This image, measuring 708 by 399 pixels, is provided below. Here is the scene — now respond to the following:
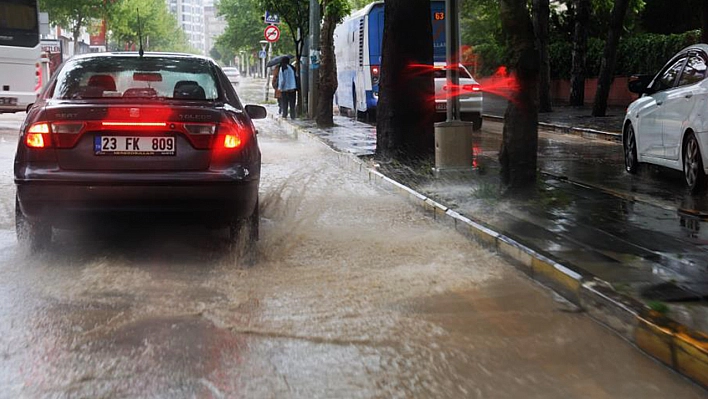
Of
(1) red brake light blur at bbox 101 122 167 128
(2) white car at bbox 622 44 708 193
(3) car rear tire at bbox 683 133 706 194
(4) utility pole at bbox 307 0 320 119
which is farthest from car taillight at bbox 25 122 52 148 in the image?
(4) utility pole at bbox 307 0 320 119

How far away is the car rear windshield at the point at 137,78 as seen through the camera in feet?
23.0

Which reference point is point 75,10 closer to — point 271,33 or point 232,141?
point 271,33

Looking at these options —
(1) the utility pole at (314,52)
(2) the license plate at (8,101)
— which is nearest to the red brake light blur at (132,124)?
(1) the utility pole at (314,52)

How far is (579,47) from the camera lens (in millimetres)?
27984

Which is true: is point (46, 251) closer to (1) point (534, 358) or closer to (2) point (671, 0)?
(1) point (534, 358)

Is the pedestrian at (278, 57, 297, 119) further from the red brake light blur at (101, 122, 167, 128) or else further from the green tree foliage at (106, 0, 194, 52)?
the red brake light blur at (101, 122, 167, 128)

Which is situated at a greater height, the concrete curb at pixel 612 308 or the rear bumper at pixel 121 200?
the rear bumper at pixel 121 200

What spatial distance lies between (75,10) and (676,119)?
49.8 meters

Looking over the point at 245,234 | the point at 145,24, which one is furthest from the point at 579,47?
the point at 145,24

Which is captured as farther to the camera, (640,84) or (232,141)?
(640,84)

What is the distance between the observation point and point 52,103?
6.59 metres

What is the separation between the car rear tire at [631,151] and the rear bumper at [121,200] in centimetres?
697

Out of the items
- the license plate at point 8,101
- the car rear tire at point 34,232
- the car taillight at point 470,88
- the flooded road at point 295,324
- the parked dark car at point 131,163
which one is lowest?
the flooded road at point 295,324

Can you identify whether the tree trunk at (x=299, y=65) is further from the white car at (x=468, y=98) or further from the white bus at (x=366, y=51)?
the white car at (x=468, y=98)
